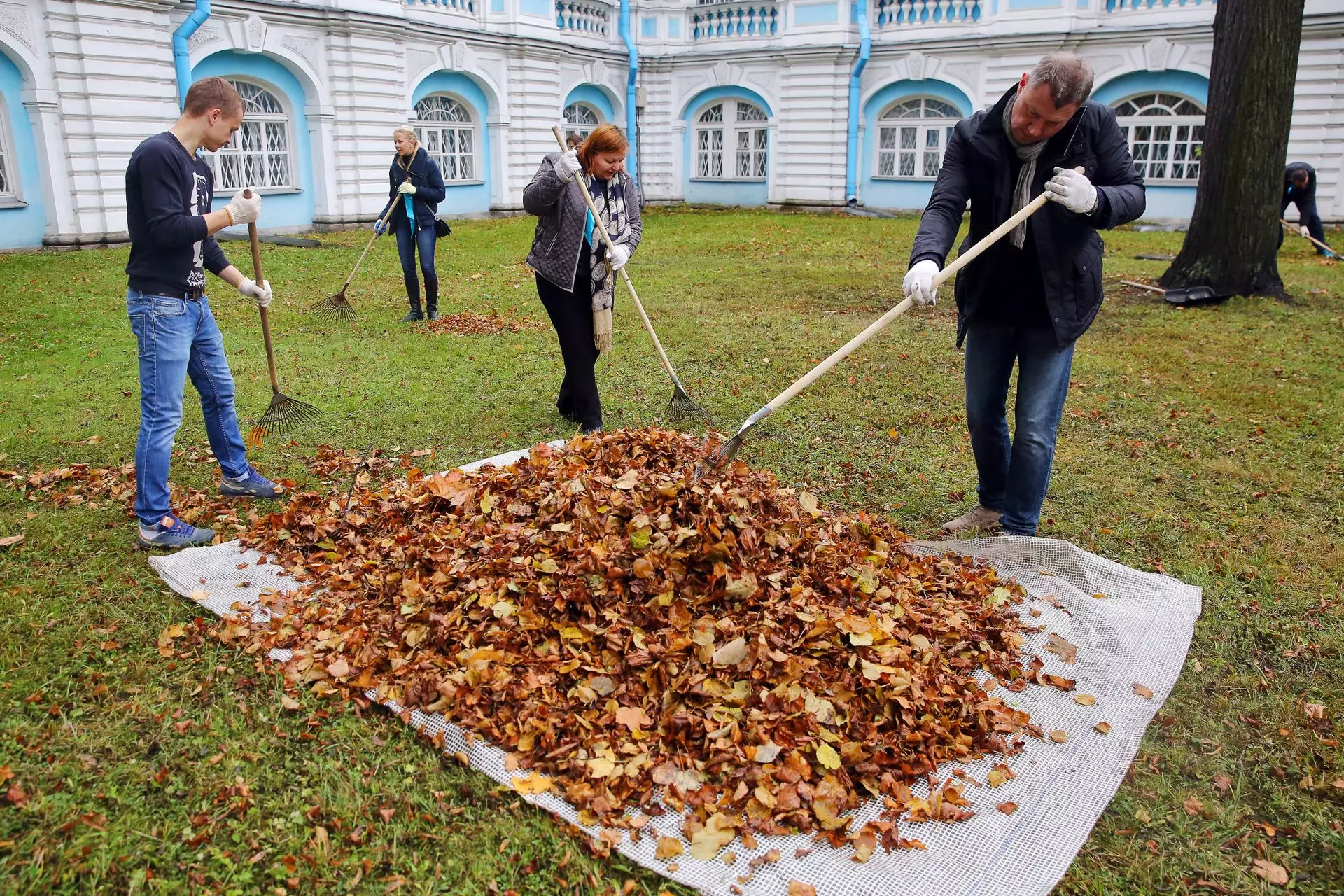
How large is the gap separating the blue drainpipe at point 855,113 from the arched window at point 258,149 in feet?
36.9

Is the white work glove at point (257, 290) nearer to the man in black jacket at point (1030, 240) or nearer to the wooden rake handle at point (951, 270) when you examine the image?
the wooden rake handle at point (951, 270)

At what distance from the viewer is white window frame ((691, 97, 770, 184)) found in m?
21.4

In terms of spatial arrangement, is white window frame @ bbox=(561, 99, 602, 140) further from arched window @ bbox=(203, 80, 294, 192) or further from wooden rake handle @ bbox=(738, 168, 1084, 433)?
wooden rake handle @ bbox=(738, 168, 1084, 433)

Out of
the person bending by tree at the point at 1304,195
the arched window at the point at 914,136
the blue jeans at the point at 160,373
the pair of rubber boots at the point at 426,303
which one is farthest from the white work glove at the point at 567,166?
the arched window at the point at 914,136

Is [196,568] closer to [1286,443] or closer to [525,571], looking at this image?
[525,571]

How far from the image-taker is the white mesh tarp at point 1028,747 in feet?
7.38

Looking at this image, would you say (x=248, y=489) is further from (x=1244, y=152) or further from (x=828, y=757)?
(x=1244, y=152)

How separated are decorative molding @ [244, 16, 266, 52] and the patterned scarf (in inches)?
469

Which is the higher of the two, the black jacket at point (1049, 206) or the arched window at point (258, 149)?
the arched window at point (258, 149)

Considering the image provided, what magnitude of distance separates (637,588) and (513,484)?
94 centimetres

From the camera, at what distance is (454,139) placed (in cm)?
1828

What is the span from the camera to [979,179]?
3.61 metres

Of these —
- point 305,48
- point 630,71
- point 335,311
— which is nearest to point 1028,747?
point 335,311

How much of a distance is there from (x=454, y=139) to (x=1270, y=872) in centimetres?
1840
